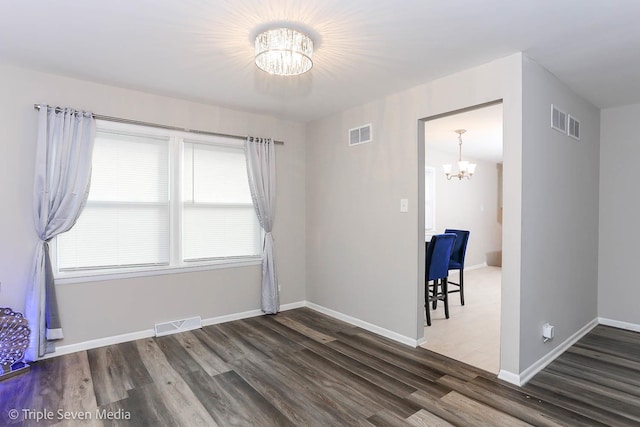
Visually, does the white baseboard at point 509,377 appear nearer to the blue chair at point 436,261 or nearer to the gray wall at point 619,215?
the blue chair at point 436,261

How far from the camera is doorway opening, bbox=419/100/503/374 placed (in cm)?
329

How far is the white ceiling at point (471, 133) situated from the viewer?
4.18 m

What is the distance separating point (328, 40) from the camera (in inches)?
91.2

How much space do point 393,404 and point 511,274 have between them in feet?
4.19

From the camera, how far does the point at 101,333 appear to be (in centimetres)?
319

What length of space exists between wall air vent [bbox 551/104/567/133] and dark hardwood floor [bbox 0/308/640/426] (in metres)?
2.01

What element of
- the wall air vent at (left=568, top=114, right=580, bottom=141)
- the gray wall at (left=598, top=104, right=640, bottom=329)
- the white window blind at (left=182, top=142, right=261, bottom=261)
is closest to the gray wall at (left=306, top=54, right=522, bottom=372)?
the white window blind at (left=182, top=142, right=261, bottom=261)

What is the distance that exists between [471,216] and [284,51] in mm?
6398

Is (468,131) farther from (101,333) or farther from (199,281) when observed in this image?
(101,333)

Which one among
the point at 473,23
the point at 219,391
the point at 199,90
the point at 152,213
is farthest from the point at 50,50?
the point at 473,23

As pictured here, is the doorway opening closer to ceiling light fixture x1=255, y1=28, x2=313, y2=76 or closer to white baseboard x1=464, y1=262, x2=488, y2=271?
white baseboard x1=464, y1=262, x2=488, y2=271

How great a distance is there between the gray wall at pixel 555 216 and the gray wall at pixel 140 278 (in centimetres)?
267

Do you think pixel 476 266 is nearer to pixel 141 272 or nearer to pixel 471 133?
pixel 471 133

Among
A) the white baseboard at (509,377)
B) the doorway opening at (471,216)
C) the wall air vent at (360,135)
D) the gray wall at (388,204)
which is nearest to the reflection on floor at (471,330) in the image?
the doorway opening at (471,216)
